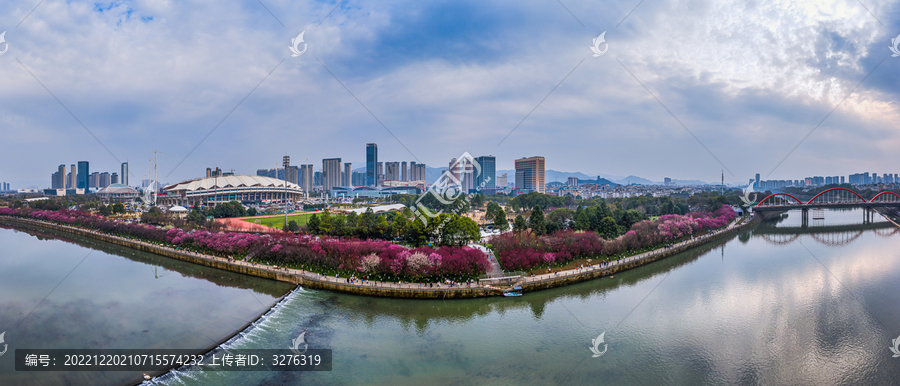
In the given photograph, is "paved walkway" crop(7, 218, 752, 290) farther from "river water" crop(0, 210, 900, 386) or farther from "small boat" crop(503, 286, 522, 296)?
"river water" crop(0, 210, 900, 386)

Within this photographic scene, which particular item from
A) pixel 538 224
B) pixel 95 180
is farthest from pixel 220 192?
pixel 95 180

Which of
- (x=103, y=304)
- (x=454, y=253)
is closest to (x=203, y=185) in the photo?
(x=103, y=304)

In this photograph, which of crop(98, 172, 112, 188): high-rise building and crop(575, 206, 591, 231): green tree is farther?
crop(98, 172, 112, 188): high-rise building

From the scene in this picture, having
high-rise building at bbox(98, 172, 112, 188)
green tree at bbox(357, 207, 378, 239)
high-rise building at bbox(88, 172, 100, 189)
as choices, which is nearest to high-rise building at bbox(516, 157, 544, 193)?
green tree at bbox(357, 207, 378, 239)

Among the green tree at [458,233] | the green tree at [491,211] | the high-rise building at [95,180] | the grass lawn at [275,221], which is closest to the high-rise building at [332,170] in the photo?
the high-rise building at [95,180]

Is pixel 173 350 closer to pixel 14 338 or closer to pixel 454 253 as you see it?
pixel 14 338

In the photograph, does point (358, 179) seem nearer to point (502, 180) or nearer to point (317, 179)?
point (317, 179)
